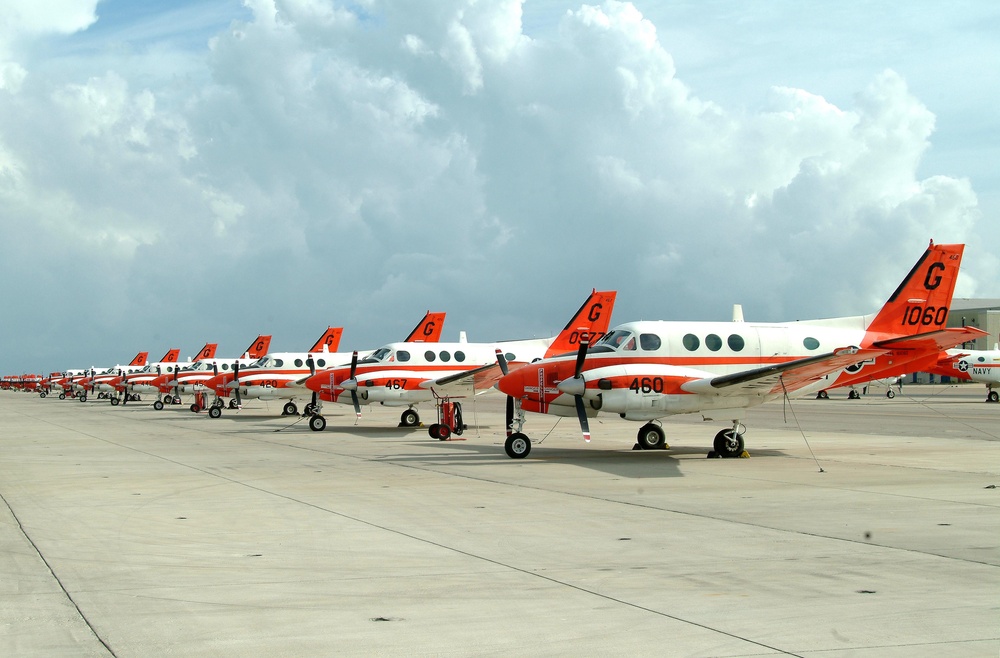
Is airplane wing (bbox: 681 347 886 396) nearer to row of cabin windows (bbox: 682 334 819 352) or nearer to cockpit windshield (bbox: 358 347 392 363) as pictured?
row of cabin windows (bbox: 682 334 819 352)

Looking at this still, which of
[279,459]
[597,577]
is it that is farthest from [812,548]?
[279,459]

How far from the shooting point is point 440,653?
21.5 feet

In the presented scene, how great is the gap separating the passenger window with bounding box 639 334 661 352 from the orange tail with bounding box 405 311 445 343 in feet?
70.7

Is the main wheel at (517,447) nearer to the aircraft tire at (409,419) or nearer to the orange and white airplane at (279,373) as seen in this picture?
the aircraft tire at (409,419)

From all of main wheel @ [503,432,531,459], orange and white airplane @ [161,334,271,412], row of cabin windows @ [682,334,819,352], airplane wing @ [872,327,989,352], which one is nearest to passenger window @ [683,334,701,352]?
row of cabin windows @ [682,334,819,352]

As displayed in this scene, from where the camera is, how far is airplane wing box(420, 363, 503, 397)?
30.2 m

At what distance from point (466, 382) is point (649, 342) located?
1034 cm

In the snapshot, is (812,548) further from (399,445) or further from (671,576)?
(399,445)

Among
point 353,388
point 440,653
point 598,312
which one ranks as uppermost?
point 598,312

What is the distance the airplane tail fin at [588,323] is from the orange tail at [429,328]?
29.9ft

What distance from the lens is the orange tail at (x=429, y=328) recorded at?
42.8 metres

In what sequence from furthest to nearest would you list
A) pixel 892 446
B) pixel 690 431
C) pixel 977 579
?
pixel 690 431 < pixel 892 446 < pixel 977 579

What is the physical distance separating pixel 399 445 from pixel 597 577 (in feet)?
61.9

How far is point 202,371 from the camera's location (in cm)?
5891
